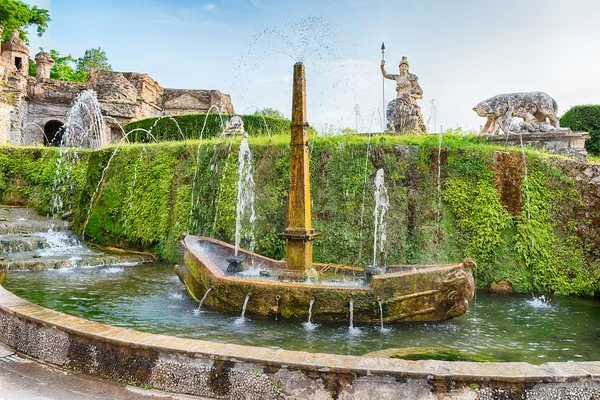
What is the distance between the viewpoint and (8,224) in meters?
11.3

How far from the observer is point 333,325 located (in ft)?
17.8

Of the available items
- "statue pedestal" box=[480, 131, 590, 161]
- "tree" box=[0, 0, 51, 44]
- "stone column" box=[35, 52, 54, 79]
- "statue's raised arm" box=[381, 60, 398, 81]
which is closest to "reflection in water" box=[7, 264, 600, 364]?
"statue pedestal" box=[480, 131, 590, 161]

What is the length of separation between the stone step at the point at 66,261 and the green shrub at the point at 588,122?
674 inches

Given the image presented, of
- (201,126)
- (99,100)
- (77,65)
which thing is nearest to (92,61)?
(77,65)

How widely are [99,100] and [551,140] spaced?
2209cm

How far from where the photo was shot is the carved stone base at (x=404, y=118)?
41.8 ft

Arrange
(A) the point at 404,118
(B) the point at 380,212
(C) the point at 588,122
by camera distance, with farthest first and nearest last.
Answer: (C) the point at 588,122 < (A) the point at 404,118 < (B) the point at 380,212

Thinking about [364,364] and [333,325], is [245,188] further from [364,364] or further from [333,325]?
[364,364]

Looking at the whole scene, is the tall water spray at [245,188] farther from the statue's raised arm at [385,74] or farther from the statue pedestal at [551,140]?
the statue pedestal at [551,140]

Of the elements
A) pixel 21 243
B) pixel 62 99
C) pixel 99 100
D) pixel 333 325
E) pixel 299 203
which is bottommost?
pixel 333 325

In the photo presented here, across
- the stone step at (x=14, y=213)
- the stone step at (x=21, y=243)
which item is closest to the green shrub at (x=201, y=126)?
the stone step at (x=14, y=213)

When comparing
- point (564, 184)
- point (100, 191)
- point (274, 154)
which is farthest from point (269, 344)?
point (100, 191)

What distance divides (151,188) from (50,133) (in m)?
21.0

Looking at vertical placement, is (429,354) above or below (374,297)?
below
